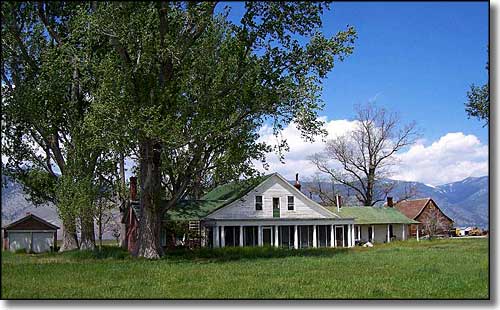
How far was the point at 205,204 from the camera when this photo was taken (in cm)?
1320

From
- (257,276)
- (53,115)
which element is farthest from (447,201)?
(53,115)

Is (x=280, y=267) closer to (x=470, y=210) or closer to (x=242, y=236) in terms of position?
(x=470, y=210)

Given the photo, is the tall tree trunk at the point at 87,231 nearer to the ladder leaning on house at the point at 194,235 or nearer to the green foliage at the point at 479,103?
the ladder leaning on house at the point at 194,235

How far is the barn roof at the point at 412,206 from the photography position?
25.1 ft

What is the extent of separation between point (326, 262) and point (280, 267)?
94cm

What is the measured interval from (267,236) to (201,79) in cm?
631

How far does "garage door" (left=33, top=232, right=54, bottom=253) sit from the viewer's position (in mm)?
6286

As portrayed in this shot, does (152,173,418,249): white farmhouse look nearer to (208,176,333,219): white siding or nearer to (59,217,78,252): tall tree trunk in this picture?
(208,176,333,219): white siding

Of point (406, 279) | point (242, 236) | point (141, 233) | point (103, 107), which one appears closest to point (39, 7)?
point (103, 107)

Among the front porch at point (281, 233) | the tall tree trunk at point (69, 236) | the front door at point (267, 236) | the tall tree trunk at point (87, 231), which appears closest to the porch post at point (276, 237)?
the front porch at point (281, 233)

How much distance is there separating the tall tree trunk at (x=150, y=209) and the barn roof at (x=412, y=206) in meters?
3.24

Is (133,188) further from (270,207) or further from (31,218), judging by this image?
(31,218)

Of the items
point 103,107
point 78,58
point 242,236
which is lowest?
point 242,236

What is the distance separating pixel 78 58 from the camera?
8.72 metres
